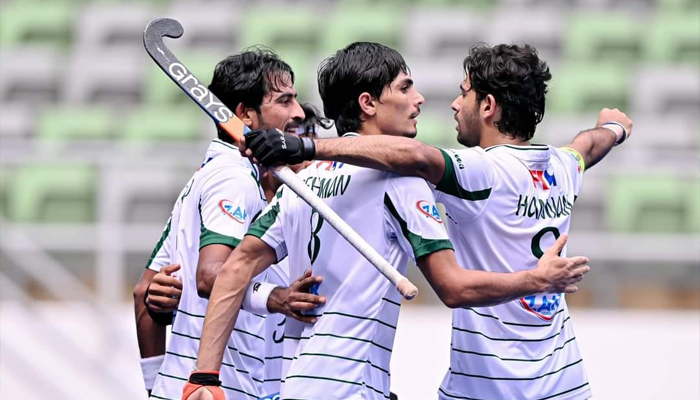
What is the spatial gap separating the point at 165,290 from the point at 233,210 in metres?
0.40

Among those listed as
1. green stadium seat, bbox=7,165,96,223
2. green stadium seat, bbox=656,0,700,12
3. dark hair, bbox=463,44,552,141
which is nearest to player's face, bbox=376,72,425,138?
dark hair, bbox=463,44,552,141

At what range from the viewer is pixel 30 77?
11305mm

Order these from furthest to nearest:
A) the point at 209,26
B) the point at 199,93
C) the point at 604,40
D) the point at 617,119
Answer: the point at 209,26 → the point at 604,40 → the point at 617,119 → the point at 199,93

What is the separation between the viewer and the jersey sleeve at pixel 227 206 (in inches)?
141

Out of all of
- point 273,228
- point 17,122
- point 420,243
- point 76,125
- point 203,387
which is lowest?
point 203,387

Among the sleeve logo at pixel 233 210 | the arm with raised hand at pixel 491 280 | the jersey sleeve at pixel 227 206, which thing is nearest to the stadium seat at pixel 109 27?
the jersey sleeve at pixel 227 206

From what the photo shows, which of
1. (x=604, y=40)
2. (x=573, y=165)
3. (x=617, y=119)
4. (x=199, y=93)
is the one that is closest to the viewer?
(x=199, y=93)

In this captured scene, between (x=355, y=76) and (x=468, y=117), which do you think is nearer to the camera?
(x=355, y=76)

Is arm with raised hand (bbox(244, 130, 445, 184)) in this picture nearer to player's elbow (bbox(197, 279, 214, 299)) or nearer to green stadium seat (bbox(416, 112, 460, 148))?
player's elbow (bbox(197, 279, 214, 299))

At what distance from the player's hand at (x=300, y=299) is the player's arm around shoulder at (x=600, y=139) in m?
1.21

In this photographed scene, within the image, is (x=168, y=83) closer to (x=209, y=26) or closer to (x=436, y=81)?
(x=209, y=26)

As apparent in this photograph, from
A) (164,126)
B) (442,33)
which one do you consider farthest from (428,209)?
(442,33)

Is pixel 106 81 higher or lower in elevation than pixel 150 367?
higher

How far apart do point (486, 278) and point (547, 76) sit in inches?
31.7
